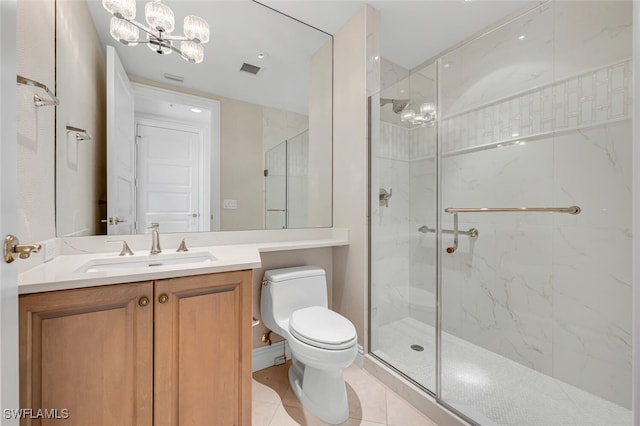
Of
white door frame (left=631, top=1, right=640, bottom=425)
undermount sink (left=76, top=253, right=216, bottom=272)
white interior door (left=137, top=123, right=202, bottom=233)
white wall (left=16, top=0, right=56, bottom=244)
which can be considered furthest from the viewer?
white interior door (left=137, top=123, right=202, bottom=233)

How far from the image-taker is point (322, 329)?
1.41 meters

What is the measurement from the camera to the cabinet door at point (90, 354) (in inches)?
31.5

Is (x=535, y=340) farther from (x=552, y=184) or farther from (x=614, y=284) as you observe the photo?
(x=552, y=184)

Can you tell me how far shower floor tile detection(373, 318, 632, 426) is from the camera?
132 cm

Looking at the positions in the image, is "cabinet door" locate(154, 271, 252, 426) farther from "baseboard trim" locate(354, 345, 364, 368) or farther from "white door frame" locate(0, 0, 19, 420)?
"baseboard trim" locate(354, 345, 364, 368)

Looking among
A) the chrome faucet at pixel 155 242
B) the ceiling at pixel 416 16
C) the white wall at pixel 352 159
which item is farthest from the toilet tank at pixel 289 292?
the ceiling at pixel 416 16

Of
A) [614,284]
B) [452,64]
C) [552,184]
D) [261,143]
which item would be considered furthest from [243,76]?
[614,284]

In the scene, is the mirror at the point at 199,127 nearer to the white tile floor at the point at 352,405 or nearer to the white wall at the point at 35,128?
the white wall at the point at 35,128

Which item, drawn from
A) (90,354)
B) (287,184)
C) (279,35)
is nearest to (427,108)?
(287,184)

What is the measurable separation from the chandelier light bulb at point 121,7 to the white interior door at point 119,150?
0.22m

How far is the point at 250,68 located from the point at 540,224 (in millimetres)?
2216

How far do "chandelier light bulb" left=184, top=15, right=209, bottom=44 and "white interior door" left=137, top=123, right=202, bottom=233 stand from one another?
1.69 ft

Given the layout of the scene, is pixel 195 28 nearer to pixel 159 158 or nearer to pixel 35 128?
pixel 159 158

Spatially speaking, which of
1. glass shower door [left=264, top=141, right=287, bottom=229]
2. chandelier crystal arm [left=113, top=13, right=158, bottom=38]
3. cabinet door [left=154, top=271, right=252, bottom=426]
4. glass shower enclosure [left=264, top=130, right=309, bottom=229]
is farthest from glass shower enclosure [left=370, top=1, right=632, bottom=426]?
chandelier crystal arm [left=113, top=13, right=158, bottom=38]
